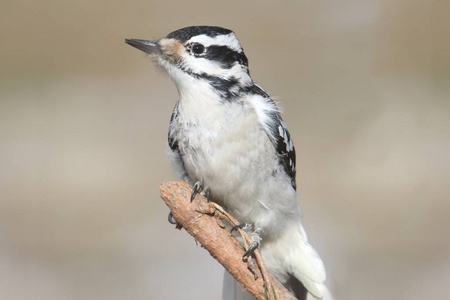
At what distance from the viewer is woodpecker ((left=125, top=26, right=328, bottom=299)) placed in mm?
3934

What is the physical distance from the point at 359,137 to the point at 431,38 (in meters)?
2.03

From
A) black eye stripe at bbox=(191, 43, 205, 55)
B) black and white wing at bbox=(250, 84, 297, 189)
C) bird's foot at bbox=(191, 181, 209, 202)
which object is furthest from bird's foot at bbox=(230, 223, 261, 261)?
black eye stripe at bbox=(191, 43, 205, 55)

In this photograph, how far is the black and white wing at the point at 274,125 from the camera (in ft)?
13.5

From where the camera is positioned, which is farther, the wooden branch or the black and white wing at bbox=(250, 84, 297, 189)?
the black and white wing at bbox=(250, 84, 297, 189)

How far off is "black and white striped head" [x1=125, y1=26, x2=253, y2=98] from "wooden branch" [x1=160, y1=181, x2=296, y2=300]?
653mm

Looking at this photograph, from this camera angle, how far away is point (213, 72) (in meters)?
4.00

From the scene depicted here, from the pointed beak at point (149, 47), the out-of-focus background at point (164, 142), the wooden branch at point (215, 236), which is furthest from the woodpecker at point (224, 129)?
the out-of-focus background at point (164, 142)

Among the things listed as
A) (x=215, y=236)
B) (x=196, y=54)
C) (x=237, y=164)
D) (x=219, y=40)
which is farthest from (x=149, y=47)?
(x=215, y=236)

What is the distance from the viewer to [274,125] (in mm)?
4148

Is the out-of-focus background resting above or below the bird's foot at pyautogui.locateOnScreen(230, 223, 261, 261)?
below

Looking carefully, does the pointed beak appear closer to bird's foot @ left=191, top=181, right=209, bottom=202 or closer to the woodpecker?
the woodpecker

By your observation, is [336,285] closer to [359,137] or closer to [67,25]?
[359,137]

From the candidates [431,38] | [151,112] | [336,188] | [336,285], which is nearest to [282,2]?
[431,38]

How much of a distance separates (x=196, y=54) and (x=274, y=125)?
0.55 m
